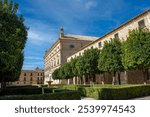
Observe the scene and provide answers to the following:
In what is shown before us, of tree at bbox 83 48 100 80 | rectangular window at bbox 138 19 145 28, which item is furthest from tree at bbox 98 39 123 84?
rectangular window at bbox 138 19 145 28

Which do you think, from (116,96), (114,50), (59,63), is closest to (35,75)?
(59,63)

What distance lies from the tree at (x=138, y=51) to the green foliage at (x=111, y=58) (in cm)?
282

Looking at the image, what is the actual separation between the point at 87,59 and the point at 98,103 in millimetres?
22845

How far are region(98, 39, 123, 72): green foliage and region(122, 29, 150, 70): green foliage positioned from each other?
282 cm

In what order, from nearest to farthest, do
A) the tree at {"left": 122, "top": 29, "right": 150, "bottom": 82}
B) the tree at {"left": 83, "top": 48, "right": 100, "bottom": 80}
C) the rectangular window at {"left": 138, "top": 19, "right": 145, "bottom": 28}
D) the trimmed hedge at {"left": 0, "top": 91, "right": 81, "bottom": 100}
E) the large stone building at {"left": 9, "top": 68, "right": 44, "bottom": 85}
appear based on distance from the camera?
the trimmed hedge at {"left": 0, "top": 91, "right": 81, "bottom": 100}
the tree at {"left": 122, "top": 29, "right": 150, "bottom": 82}
the rectangular window at {"left": 138, "top": 19, "right": 145, "bottom": 28}
the tree at {"left": 83, "top": 48, "right": 100, "bottom": 80}
the large stone building at {"left": 9, "top": 68, "right": 44, "bottom": 85}

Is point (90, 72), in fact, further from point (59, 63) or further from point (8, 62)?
point (59, 63)

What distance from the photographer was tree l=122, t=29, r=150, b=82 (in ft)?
55.5

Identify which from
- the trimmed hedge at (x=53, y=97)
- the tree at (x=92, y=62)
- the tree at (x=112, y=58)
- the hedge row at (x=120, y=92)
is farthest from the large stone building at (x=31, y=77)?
the trimmed hedge at (x=53, y=97)

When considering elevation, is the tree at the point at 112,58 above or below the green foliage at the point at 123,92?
above

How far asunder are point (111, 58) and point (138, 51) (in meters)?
5.45

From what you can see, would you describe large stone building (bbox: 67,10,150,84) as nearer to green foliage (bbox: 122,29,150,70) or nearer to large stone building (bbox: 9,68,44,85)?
green foliage (bbox: 122,29,150,70)

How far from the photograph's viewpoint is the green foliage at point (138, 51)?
16.9 metres

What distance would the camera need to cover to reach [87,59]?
28.7 metres

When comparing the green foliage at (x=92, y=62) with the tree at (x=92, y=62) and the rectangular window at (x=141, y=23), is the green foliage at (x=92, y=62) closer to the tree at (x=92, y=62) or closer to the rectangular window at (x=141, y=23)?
the tree at (x=92, y=62)
